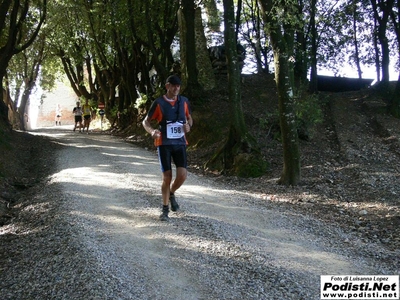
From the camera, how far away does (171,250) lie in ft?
18.4

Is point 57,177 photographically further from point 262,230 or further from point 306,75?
point 306,75

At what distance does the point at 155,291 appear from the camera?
453cm

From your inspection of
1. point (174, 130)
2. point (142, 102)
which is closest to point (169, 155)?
point (174, 130)

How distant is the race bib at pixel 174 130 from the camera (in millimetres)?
6684

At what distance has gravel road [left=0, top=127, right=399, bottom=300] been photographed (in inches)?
184

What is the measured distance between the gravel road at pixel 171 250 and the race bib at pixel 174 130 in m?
Result: 1.35

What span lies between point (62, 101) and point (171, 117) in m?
51.1

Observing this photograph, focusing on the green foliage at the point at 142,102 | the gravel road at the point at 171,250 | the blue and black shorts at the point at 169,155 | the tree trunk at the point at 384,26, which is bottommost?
the gravel road at the point at 171,250

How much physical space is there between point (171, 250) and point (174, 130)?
6.38 ft

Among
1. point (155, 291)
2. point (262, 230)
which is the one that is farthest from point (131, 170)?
point (155, 291)

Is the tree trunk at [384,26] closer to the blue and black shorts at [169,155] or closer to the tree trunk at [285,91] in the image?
the tree trunk at [285,91]

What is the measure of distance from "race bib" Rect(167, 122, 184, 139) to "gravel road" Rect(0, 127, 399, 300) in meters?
1.35

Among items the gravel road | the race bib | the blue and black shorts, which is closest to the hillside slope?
the gravel road

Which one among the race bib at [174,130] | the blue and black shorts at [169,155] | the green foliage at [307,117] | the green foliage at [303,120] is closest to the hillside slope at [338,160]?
the green foliage at [303,120]
